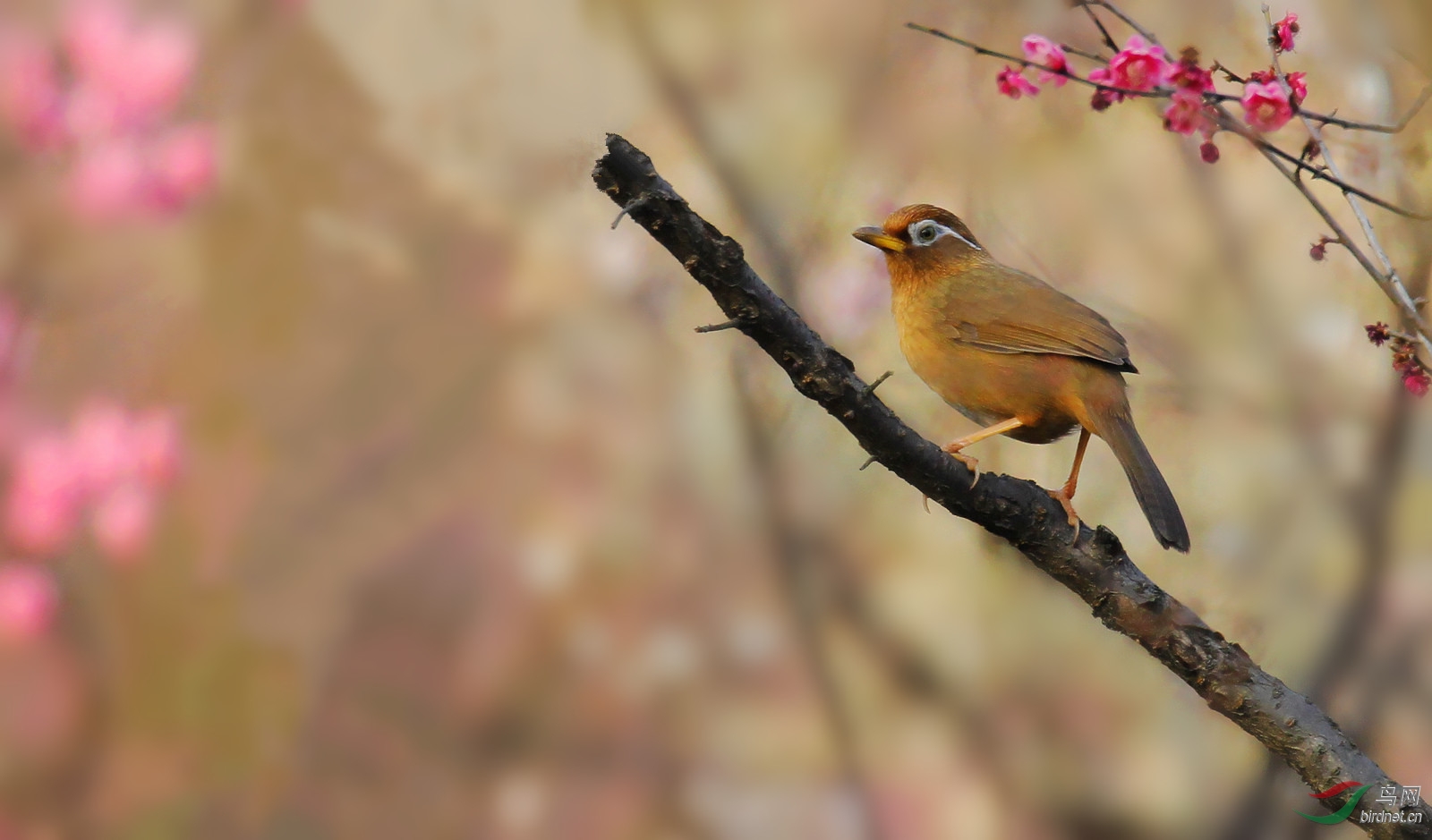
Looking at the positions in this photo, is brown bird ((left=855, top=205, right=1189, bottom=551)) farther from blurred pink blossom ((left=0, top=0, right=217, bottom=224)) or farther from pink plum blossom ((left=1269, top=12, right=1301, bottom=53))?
blurred pink blossom ((left=0, top=0, right=217, bottom=224))

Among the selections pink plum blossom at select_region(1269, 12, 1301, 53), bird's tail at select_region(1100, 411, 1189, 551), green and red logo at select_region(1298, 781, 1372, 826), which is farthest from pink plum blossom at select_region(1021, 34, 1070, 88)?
green and red logo at select_region(1298, 781, 1372, 826)

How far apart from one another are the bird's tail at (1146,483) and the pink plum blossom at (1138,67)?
42cm

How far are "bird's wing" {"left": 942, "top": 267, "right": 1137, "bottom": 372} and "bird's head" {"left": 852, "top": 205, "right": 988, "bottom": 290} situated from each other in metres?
0.07

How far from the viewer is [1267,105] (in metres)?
1.34

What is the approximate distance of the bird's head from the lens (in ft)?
5.82

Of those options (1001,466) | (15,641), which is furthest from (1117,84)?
(15,641)

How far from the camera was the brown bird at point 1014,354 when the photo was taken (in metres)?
1.57

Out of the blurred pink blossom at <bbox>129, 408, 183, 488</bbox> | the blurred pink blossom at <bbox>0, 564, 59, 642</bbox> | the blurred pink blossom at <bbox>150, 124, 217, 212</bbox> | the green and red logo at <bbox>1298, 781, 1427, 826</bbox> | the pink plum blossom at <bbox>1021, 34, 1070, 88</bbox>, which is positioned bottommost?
the green and red logo at <bbox>1298, 781, 1427, 826</bbox>

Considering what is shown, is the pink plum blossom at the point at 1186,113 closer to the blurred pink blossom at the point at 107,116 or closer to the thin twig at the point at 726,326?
the thin twig at the point at 726,326

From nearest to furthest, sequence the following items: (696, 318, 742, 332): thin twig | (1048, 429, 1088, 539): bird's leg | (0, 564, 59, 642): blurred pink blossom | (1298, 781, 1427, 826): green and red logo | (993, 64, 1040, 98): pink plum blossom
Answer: (696, 318, 742, 332): thin twig
(1298, 781, 1427, 826): green and red logo
(1048, 429, 1088, 539): bird's leg
(993, 64, 1040, 98): pink plum blossom
(0, 564, 59, 642): blurred pink blossom

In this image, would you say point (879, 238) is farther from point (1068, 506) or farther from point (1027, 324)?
point (1068, 506)

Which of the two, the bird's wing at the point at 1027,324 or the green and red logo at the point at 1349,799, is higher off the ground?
the bird's wing at the point at 1027,324

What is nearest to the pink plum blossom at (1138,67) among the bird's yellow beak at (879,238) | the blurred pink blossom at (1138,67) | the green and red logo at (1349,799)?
the blurred pink blossom at (1138,67)

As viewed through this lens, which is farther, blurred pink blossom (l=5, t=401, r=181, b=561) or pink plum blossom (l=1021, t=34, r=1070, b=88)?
blurred pink blossom (l=5, t=401, r=181, b=561)
